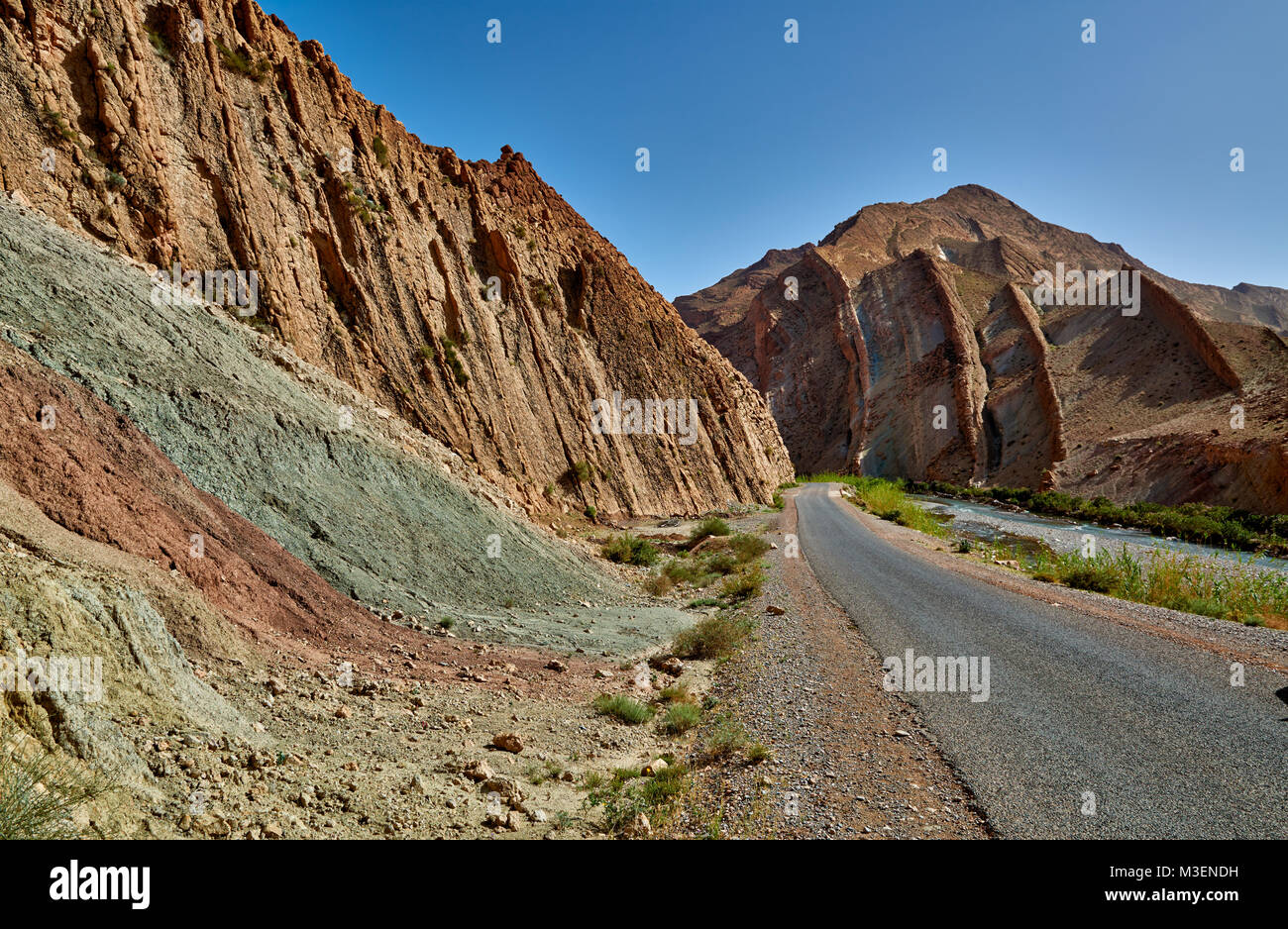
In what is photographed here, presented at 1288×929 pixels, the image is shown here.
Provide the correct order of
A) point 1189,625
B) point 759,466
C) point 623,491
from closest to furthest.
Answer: point 1189,625, point 623,491, point 759,466

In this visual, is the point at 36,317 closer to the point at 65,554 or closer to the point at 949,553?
the point at 65,554

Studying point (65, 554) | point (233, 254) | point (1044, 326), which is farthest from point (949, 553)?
point (1044, 326)

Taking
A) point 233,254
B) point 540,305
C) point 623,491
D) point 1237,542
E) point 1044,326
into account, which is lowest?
point 1237,542

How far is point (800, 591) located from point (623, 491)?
622 inches

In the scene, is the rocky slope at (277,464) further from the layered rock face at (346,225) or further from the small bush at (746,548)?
the small bush at (746,548)

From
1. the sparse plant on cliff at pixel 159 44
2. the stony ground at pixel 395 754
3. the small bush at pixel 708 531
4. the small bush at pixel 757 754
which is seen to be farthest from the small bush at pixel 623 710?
the sparse plant on cliff at pixel 159 44

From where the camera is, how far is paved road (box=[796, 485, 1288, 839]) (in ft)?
13.8

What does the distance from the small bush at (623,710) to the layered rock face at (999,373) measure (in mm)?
38788

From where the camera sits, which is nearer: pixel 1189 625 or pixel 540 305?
pixel 1189 625

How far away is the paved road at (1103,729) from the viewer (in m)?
4.20

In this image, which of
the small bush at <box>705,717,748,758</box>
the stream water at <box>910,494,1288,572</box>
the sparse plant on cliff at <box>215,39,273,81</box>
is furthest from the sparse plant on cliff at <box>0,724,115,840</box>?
the stream water at <box>910,494,1288,572</box>

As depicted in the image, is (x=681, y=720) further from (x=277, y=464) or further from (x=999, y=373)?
(x=999, y=373)
